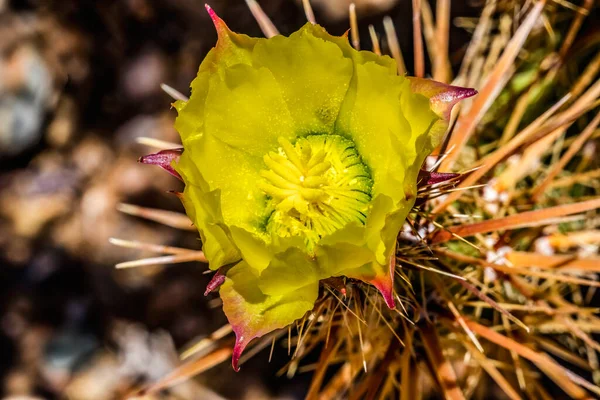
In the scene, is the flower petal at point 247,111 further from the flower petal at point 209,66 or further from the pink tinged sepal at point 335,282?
the pink tinged sepal at point 335,282

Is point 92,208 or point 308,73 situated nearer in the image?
point 308,73

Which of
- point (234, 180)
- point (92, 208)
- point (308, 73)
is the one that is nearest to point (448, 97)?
point (308, 73)

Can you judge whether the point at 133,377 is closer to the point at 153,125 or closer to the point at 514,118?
the point at 153,125

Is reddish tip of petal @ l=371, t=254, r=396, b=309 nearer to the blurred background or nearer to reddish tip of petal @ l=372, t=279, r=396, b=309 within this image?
reddish tip of petal @ l=372, t=279, r=396, b=309

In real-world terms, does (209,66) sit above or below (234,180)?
above

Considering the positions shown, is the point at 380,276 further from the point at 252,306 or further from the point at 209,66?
the point at 209,66

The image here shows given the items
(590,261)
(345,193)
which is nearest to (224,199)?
(345,193)
